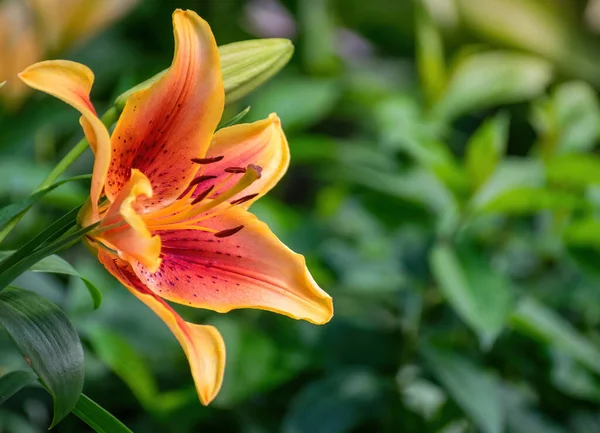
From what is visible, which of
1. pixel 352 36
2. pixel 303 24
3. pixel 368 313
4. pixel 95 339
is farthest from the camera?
pixel 352 36

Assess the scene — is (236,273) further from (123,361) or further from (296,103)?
(296,103)

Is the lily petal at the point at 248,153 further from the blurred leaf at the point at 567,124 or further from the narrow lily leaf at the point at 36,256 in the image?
the blurred leaf at the point at 567,124

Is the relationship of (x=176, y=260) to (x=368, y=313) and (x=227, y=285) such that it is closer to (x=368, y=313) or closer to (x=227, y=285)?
(x=227, y=285)

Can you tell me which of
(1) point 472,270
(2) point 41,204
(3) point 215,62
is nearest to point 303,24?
(2) point 41,204

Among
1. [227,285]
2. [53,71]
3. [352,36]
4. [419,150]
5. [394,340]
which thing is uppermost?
[53,71]

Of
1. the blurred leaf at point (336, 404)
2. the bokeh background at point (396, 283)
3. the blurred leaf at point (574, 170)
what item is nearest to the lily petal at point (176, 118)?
the bokeh background at point (396, 283)

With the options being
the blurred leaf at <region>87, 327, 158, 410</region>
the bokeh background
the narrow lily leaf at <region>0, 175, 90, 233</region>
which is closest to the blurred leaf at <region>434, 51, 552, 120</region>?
the bokeh background

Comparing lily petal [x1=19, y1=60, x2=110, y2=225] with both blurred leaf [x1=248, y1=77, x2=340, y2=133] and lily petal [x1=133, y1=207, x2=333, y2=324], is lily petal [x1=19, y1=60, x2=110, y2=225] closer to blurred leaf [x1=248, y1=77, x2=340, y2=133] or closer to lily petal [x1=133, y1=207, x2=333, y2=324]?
lily petal [x1=133, y1=207, x2=333, y2=324]
